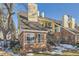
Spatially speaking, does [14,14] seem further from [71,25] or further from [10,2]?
[71,25]

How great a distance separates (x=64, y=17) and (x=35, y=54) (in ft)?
1.28

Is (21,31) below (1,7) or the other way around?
below

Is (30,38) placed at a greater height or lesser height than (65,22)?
lesser

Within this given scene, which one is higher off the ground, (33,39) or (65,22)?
(65,22)

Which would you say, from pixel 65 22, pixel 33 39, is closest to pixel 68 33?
pixel 65 22

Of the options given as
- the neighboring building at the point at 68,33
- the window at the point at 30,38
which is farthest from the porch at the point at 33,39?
the neighboring building at the point at 68,33

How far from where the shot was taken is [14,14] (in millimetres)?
1633

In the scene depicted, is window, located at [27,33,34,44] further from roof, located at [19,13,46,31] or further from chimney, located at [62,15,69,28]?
chimney, located at [62,15,69,28]

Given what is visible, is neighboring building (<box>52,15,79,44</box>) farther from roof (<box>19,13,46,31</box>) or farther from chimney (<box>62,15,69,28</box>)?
roof (<box>19,13,46,31</box>)

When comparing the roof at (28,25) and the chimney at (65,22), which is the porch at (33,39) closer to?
the roof at (28,25)

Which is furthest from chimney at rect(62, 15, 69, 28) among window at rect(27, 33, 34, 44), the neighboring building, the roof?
window at rect(27, 33, 34, 44)

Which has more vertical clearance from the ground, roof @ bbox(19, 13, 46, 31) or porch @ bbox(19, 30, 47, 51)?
roof @ bbox(19, 13, 46, 31)

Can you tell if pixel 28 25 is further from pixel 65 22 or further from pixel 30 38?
pixel 65 22

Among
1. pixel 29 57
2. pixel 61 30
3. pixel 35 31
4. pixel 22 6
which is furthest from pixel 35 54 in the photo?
pixel 22 6
